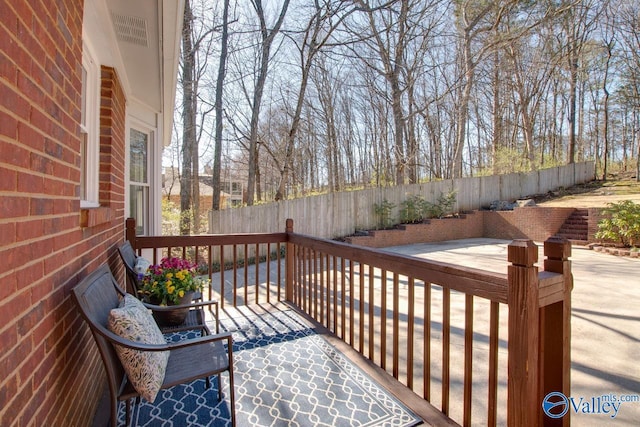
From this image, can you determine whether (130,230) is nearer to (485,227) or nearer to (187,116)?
(187,116)

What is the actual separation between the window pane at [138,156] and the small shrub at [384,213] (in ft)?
23.5

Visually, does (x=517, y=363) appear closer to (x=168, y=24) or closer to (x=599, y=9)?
(x=168, y=24)

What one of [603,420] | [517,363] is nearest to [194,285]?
[517,363]

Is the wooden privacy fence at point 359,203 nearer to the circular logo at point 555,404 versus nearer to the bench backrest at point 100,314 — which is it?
the bench backrest at point 100,314

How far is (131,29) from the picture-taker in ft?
7.77

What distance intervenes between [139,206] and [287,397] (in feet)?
11.1

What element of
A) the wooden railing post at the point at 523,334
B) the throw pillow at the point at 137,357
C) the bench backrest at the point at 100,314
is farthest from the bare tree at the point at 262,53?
the wooden railing post at the point at 523,334

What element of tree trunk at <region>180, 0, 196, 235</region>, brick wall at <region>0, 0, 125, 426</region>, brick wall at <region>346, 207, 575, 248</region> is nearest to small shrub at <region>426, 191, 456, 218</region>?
brick wall at <region>346, 207, 575, 248</region>

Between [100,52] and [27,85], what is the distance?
1846 millimetres

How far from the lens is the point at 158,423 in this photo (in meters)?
1.88

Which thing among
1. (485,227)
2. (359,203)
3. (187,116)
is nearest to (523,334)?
(359,203)

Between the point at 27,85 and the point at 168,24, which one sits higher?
the point at 168,24

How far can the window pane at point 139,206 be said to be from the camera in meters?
4.16

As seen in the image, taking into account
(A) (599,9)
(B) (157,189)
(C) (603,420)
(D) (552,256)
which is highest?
(A) (599,9)
